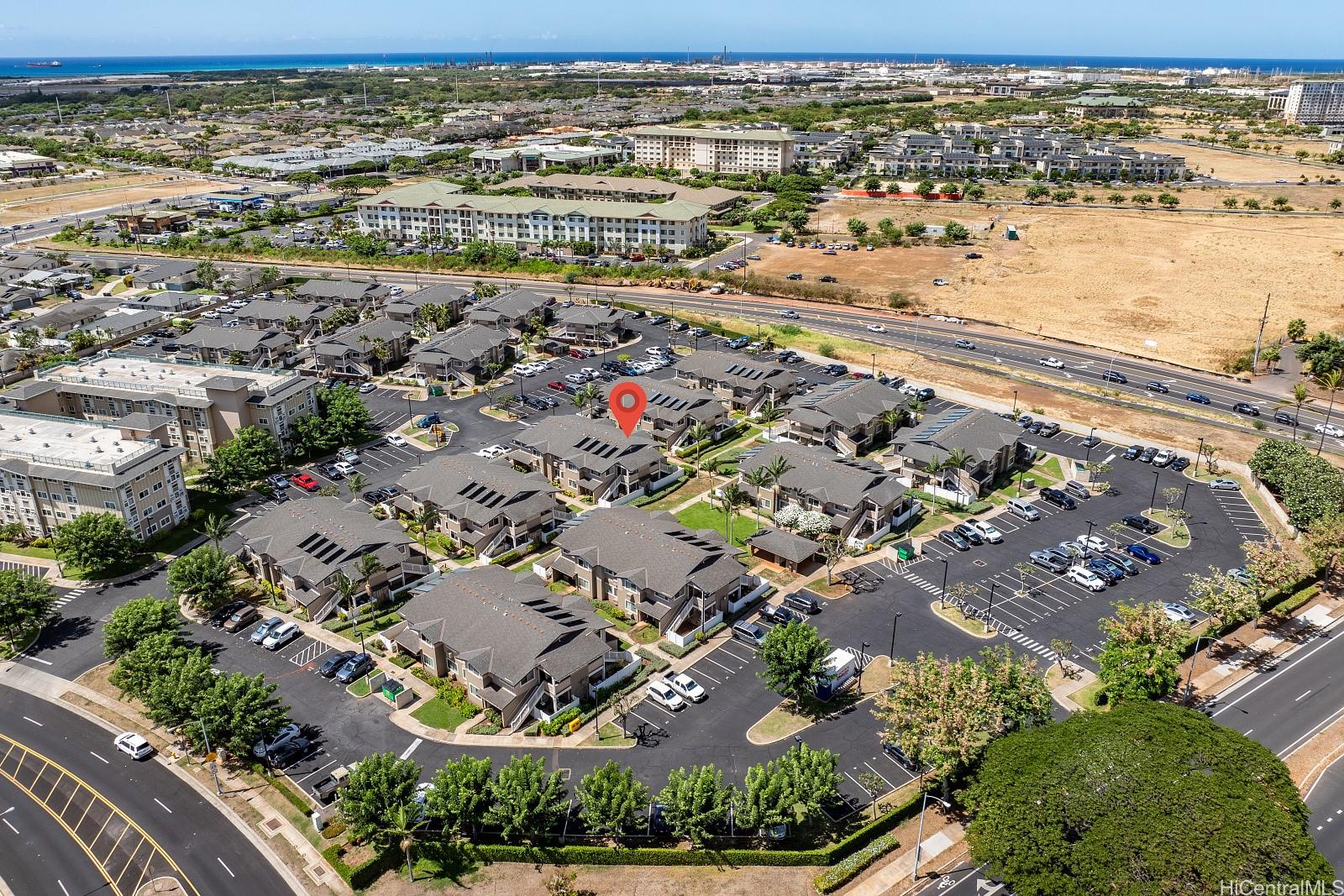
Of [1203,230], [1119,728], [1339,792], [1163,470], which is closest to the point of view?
[1119,728]

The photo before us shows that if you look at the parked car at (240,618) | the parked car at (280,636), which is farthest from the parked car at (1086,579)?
the parked car at (240,618)


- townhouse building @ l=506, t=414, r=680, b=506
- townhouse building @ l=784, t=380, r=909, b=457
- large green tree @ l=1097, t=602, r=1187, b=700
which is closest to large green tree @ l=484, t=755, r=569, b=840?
large green tree @ l=1097, t=602, r=1187, b=700

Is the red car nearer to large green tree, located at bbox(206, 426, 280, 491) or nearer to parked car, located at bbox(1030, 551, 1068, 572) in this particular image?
large green tree, located at bbox(206, 426, 280, 491)

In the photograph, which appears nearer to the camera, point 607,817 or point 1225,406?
point 607,817

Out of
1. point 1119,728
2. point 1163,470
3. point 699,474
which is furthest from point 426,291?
point 1119,728

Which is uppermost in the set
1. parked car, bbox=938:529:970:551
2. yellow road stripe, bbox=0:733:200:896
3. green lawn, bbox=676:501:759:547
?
parked car, bbox=938:529:970:551

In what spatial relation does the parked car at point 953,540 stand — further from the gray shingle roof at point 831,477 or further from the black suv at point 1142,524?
the black suv at point 1142,524

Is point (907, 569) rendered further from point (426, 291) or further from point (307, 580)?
point (426, 291)
